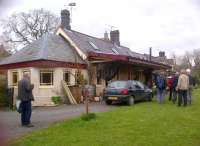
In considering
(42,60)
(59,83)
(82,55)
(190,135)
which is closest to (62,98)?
(59,83)

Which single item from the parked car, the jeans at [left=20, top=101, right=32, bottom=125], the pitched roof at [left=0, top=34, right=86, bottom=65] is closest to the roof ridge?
the pitched roof at [left=0, top=34, right=86, bottom=65]

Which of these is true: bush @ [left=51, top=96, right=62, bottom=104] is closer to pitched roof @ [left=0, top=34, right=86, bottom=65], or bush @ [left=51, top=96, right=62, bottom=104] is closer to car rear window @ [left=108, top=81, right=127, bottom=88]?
pitched roof @ [left=0, top=34, right=86, bottom=65]

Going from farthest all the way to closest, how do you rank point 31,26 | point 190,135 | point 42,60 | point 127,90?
point 31,26
point 42,60
point 127,90
point 190,135

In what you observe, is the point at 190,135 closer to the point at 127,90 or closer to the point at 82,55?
the point at 127,90

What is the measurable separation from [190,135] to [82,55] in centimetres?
1967

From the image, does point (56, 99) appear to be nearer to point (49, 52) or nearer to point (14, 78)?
point (49, 52)

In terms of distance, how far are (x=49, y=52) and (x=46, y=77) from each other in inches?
75.1

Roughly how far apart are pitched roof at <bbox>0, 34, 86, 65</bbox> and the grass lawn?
44.1 feet

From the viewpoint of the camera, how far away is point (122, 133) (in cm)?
947

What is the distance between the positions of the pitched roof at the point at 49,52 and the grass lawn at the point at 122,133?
13.4 m

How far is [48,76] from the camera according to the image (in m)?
25.0

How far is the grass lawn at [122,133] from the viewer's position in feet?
27.1

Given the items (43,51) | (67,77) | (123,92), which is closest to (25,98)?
(123,92)

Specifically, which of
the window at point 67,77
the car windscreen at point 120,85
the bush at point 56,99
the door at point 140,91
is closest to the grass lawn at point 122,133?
the car windscreen at point 120,85
